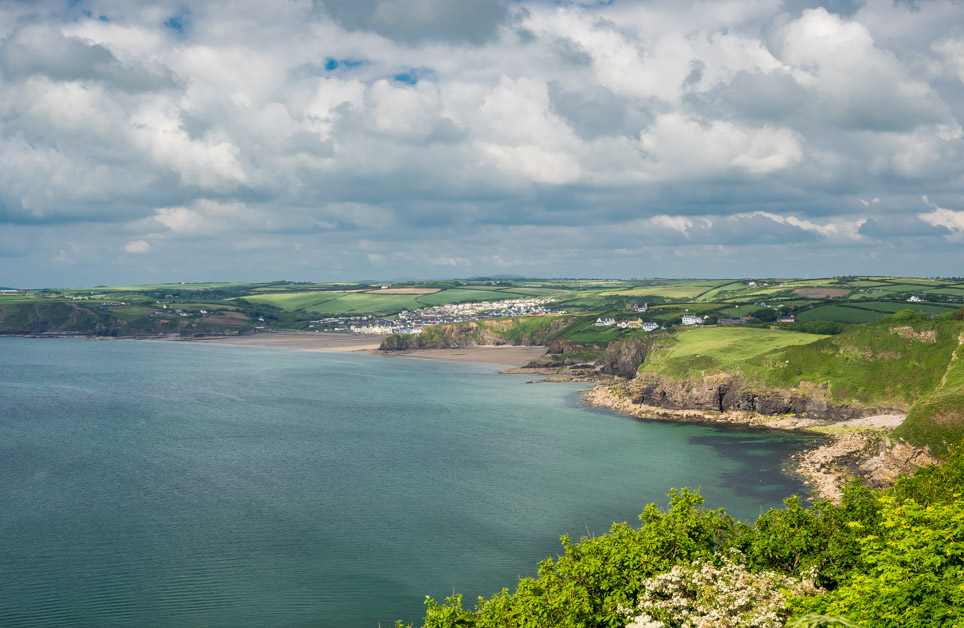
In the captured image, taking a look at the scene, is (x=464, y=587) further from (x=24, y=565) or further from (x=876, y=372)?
(x=876, y=372)

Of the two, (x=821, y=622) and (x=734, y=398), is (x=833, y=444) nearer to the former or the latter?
(x=734, y=398)

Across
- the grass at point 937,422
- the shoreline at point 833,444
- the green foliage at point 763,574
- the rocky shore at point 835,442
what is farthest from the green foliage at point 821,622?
the grass at point 937,422

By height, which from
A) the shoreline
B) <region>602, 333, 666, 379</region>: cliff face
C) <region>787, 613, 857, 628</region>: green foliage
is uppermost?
<region>787, 613, 857, 628</region>: green foliage

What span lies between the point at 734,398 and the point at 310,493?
251 ft

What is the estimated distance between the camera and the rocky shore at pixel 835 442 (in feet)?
229

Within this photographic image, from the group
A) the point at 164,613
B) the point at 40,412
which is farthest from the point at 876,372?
the point at 40,412

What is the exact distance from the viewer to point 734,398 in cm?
11638

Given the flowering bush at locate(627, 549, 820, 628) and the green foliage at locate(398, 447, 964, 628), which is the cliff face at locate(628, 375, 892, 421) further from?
the flowering bush at locate(627, 549, 820, 628)

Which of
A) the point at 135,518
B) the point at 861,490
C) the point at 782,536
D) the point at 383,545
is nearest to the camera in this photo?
the point at 782,536

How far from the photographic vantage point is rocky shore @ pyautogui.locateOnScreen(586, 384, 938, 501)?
2751 inches

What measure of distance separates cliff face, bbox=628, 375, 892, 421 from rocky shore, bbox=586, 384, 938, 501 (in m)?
0.83

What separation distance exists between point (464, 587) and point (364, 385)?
357 ft

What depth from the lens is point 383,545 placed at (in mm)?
57000

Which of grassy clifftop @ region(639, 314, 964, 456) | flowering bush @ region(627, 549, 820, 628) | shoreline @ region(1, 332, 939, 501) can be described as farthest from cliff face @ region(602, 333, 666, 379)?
flowering bush @ region(627, 549, 820, 628)
